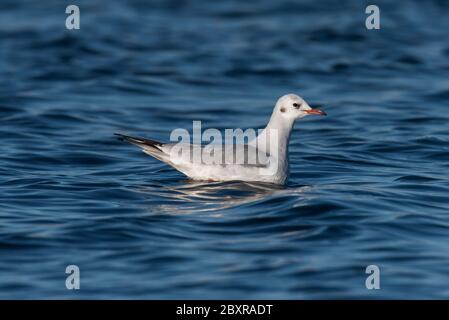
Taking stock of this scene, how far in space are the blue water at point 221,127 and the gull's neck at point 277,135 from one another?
1.90 feet

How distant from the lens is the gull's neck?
11781 mm

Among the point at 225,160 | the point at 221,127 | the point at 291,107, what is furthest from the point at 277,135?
the point at 221,127

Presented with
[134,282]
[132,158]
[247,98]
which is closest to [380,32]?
[247,98]

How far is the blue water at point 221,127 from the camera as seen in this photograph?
28.9 ft

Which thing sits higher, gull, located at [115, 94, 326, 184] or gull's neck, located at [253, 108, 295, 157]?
→ gull's neck, located at [253, 108, 295, 157]

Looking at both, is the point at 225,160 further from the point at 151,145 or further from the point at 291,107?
the point at 291,107

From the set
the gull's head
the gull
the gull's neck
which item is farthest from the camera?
the gull's head

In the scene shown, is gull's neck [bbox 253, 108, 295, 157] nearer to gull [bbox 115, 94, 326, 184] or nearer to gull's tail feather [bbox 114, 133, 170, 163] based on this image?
gull [bbox 115, 94, 326, 184]

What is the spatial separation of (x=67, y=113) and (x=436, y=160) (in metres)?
6.53

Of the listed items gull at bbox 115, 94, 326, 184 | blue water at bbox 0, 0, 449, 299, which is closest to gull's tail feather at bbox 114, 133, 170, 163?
gull at bbox 115, 94, 326, 184

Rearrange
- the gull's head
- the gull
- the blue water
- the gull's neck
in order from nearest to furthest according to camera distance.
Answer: the blue water → the gull → the gull's neck → the gull's head

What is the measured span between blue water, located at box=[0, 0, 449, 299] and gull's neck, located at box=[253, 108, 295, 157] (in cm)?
58

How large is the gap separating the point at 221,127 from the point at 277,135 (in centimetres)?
411

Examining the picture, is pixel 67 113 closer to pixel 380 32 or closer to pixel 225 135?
pixel 225 135
